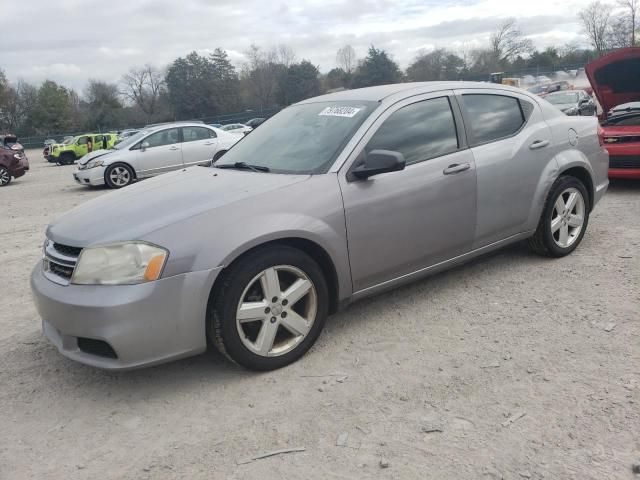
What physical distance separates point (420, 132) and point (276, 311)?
171 cm

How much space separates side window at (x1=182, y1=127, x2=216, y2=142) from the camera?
13531 mm

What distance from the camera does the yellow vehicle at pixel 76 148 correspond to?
88.3 ft

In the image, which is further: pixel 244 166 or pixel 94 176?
pixel 94 176

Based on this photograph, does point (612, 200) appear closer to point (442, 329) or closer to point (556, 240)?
point (556, 240)

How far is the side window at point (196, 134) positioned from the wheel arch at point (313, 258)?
1094 centimetres

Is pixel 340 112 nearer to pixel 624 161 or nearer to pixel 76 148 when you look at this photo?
pixel 624 161

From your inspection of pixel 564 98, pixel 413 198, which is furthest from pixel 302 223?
pixel 564 98

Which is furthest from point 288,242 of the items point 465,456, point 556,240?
point 556,240

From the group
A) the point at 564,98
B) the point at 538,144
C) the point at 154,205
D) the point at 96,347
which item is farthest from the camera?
→ the point at 564,98

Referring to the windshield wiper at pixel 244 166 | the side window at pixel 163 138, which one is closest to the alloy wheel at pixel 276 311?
the windshield wiper at pixel 244 166

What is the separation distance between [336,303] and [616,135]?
619cm

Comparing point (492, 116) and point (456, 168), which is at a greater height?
point (492, 116)

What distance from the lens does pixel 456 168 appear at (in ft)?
12.9

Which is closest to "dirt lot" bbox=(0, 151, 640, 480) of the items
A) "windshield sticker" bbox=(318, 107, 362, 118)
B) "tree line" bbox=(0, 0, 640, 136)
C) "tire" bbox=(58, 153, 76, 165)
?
"windshield sticker" bbox=(318, 107, 362, 118)
